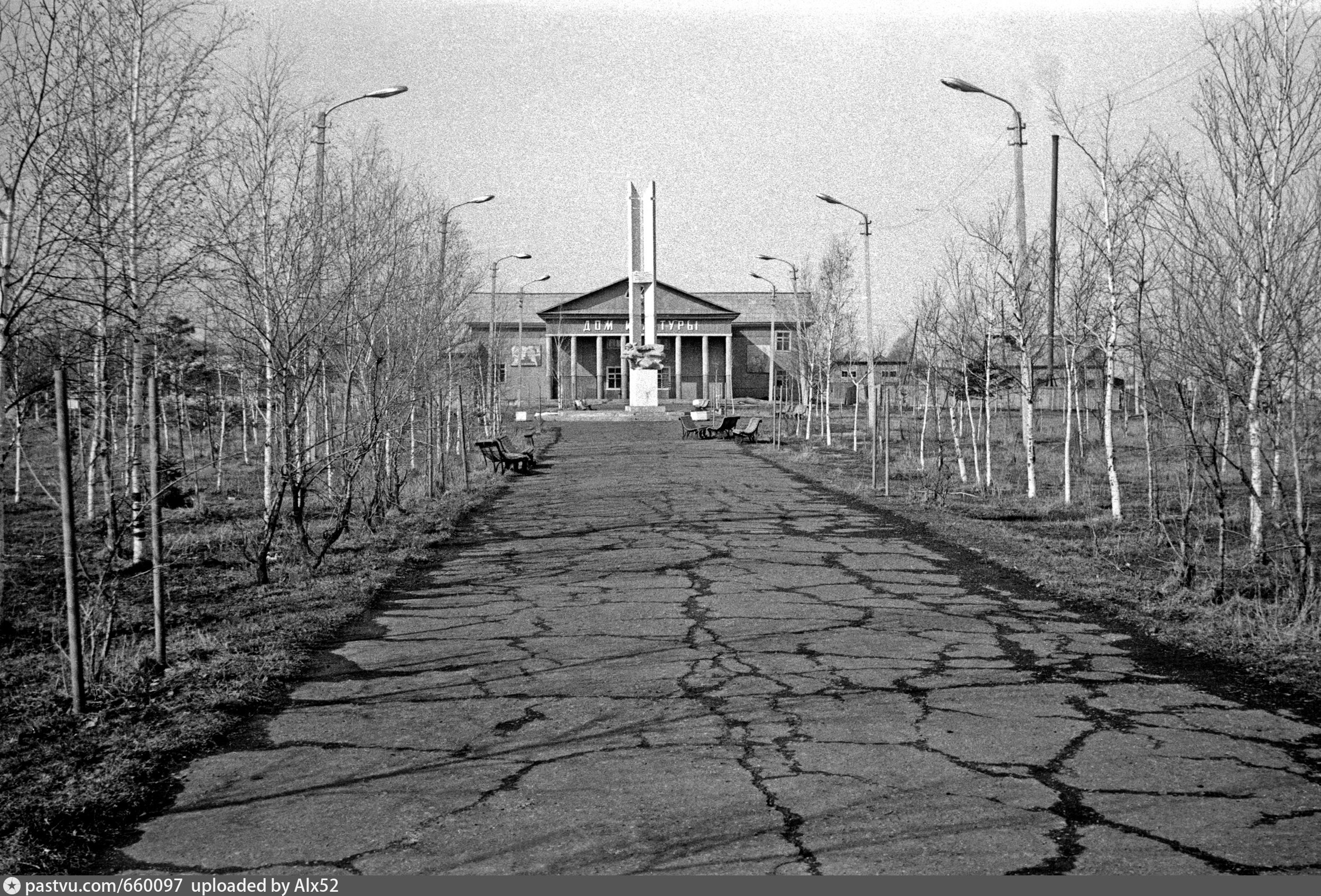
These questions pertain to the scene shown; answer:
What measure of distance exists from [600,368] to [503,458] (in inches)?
2400

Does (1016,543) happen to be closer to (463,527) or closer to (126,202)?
(463,527)

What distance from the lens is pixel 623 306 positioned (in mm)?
84875

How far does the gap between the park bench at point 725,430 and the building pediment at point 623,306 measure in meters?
45.4

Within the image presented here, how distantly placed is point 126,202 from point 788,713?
698cm

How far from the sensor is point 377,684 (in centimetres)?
674

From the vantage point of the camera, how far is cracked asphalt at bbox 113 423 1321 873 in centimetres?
421

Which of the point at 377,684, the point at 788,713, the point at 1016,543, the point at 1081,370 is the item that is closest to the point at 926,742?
the point at 788,713

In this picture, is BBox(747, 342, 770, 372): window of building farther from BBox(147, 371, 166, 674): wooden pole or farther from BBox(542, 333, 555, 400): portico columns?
BBox(147, 371, 166, 674): wooden pole

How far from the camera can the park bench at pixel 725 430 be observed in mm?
39094

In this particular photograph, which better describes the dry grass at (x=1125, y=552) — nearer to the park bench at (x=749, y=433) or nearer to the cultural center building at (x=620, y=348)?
the park bench at (x=749, y=433)

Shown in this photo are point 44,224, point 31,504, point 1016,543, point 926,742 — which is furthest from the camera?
point 31,504

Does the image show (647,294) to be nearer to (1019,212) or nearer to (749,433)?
(749,433)

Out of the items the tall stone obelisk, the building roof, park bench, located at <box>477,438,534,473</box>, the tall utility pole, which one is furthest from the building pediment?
the tall utility pole

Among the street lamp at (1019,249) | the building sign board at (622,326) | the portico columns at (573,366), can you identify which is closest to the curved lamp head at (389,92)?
the street lamp at (1019,249)
